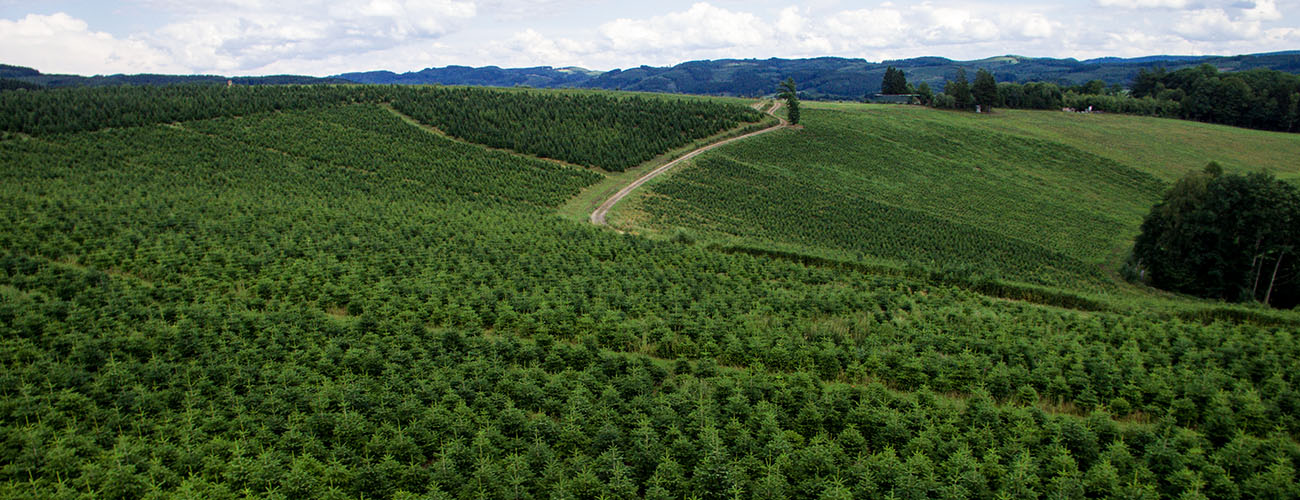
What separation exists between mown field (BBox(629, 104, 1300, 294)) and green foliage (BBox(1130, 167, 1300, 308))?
4879 mm

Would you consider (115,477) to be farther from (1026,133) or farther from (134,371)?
(1026,133)

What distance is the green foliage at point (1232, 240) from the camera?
43.3 metres

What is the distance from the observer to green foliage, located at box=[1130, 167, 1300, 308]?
43281mm

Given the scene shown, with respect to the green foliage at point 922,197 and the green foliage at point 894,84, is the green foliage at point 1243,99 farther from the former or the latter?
the green foliage at point 922,197

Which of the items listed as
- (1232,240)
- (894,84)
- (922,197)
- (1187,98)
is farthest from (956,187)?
(1187,98)

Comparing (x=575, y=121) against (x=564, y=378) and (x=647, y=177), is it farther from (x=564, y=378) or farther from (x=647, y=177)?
(x=564, y=378)

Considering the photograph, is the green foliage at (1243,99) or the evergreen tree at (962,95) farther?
the evergreen tree at (962,95)

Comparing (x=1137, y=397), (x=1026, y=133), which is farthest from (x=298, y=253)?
(x=1026, y=133)

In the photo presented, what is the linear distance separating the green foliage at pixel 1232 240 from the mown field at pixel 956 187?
4879 millimetres

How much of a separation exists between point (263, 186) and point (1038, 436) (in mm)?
59594

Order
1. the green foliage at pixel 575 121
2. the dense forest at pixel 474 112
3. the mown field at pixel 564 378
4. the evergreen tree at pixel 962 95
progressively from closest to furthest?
the mown field at pixel 564 378 → the dense forest at pixel 474 112 → the green foliage at pixel 575 121 → the evergreen tree at pixel 962 95

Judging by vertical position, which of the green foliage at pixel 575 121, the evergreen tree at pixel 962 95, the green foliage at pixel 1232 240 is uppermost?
the evergreen tree at pixel 962 95

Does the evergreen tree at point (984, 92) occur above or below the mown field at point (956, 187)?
above

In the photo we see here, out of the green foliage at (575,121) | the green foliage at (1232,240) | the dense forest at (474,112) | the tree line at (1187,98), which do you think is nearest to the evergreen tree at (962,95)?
the tree line at (1187,98)
